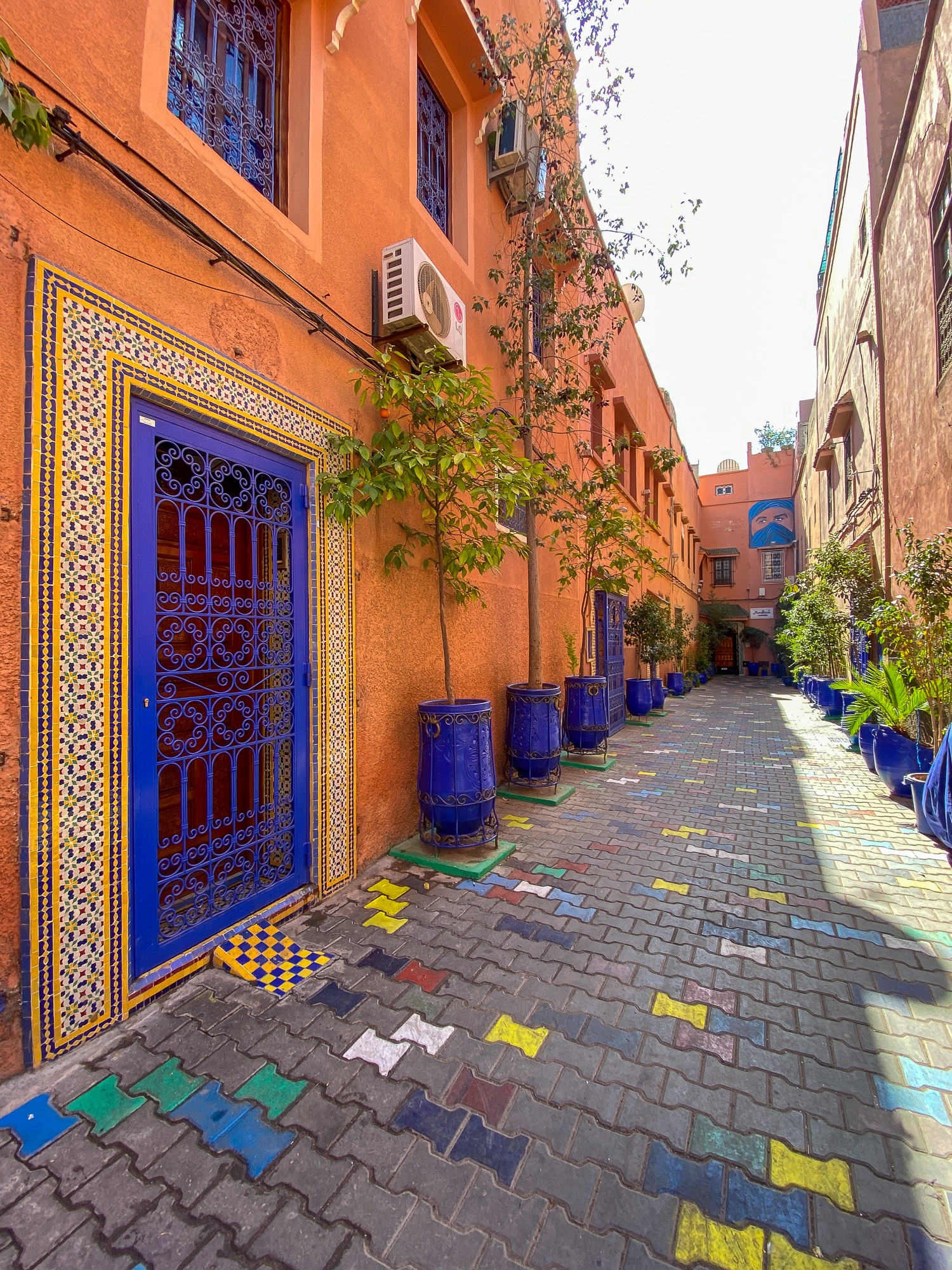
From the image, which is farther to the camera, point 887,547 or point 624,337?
point 624,337

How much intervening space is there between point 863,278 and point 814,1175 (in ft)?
38.8

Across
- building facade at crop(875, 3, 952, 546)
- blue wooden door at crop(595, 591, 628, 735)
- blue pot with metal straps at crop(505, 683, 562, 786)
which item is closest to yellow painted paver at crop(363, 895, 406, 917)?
blue pot with metal straps at crop(505, 683, 562, 786)

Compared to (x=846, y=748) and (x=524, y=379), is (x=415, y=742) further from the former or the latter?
(x=846, y=748)

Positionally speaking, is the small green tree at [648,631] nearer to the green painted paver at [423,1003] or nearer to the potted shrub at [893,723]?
the potted shrub at [893,723]

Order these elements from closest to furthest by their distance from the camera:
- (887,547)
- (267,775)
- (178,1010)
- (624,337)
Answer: (178,1010) < (267,775) < (887,547) < (624,337)

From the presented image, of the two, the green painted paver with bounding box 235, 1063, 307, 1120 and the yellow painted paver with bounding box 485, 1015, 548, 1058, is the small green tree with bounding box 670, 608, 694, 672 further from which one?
the green painted paver with bounding box 235, 1063, 307, 1120

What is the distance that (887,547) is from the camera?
773cm

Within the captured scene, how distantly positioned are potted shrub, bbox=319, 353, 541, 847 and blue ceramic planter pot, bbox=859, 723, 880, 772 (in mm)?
4817

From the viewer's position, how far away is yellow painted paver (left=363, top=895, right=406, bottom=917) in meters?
3.01

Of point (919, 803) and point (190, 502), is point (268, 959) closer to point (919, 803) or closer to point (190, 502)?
point (190, 502)

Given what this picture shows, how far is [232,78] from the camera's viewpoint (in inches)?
115

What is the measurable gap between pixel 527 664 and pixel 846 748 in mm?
5239

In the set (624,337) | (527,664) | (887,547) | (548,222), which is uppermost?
(624,337)

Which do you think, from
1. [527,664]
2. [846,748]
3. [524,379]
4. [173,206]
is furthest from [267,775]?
[846,748]
